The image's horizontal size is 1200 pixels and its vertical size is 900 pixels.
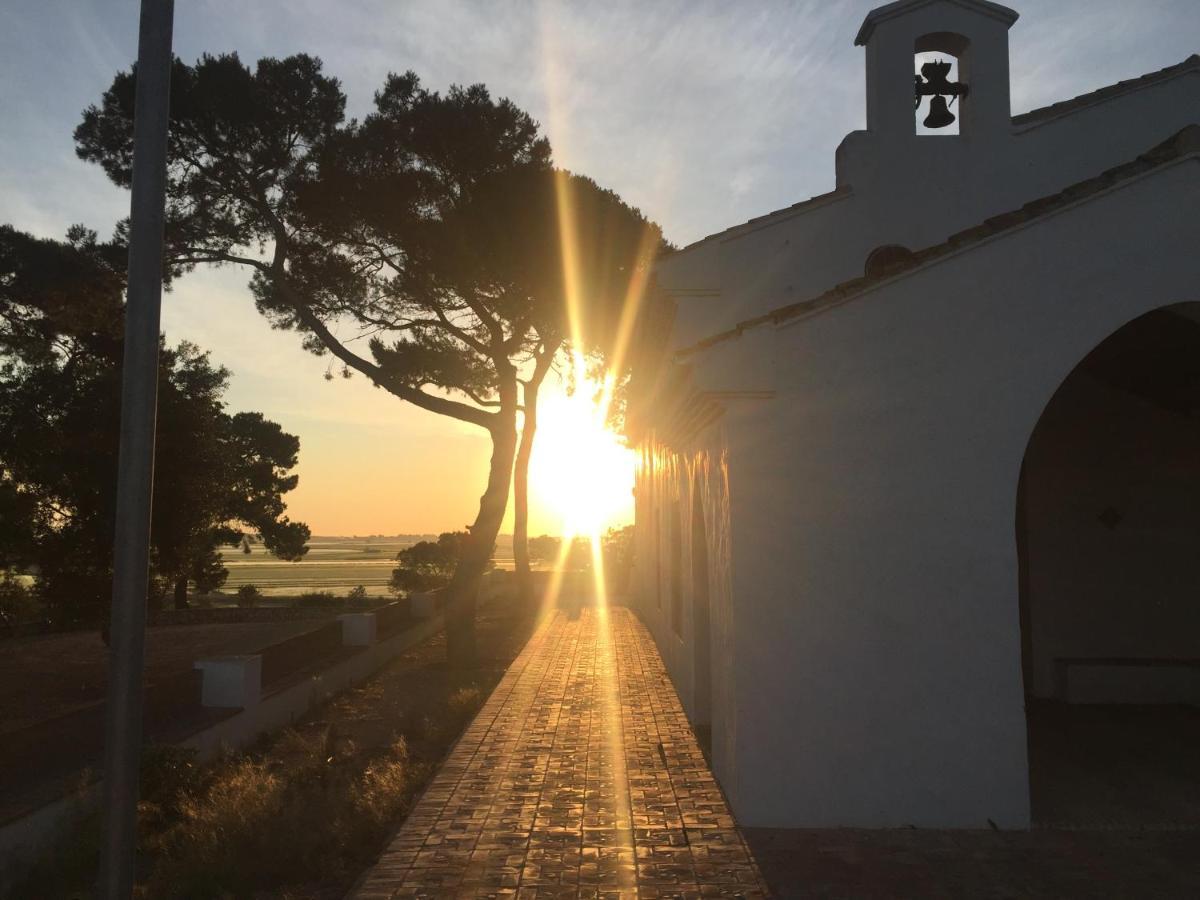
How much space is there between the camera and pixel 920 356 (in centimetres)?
714

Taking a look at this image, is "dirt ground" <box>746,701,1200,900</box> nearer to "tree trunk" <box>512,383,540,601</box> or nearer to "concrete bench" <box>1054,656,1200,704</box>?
"concrete bench" <box>1054,656,1200,704</box>

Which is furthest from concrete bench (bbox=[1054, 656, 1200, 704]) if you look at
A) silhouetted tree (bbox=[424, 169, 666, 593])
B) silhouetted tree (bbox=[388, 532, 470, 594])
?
silhouetted tree (bbox=[388, 532, 470, 594])

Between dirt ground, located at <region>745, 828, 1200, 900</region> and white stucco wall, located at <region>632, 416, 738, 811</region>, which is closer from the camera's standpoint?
dirt ground, located at <region>745, 828, 1200, 900</region>

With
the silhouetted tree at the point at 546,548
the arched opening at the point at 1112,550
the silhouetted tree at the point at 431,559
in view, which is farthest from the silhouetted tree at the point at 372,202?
the silhouetted tree at the point at 546,548

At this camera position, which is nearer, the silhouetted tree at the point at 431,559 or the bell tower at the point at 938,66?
the bell tower at the point at 938,66

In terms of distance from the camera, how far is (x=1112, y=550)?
11.1m

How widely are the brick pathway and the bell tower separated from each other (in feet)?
25.8

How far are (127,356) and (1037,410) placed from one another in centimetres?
613

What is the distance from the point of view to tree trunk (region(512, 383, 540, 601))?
25.8 metres

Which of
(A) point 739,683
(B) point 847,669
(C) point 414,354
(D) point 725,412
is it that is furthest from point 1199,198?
(C) point 414,354

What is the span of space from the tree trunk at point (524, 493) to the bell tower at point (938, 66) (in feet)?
45.1

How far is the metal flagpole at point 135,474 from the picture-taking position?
4.51 m

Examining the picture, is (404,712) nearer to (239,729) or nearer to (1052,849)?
(239,729)

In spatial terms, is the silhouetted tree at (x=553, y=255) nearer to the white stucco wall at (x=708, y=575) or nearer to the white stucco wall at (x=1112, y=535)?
the white stucco wall at (x=708, y=575)
